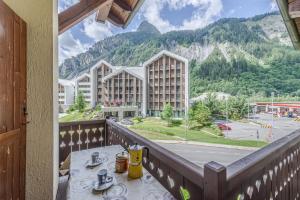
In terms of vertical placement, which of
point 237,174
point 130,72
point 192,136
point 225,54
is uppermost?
point 225,54

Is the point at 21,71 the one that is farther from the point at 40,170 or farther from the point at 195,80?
the point at 195,80

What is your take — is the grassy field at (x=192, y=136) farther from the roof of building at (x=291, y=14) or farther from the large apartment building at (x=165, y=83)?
the roof of building at (x=291, y=14)

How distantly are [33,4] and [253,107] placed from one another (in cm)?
1184

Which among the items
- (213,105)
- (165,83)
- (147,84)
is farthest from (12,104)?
(165,83)

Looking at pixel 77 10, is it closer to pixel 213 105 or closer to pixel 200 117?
pixel 200 117

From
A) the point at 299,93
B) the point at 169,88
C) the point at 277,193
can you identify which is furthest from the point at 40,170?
the point at 169,88

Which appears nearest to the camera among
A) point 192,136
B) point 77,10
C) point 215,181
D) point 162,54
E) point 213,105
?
point 215,181

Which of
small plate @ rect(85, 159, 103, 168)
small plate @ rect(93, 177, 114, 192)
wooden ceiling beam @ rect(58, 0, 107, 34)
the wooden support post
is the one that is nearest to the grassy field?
small plate @ rect(85, 159, 103, 168)

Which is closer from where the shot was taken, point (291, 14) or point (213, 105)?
point (291, 14)

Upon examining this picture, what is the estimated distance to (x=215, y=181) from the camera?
1.53 ft

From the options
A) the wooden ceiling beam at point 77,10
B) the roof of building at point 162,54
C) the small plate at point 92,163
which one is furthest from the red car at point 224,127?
the wooden ceiling beam at point 77,10

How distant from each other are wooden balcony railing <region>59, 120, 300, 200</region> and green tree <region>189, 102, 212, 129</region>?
9.19 metres

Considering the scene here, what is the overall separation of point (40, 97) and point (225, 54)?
2021 cm

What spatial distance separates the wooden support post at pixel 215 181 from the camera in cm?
46
